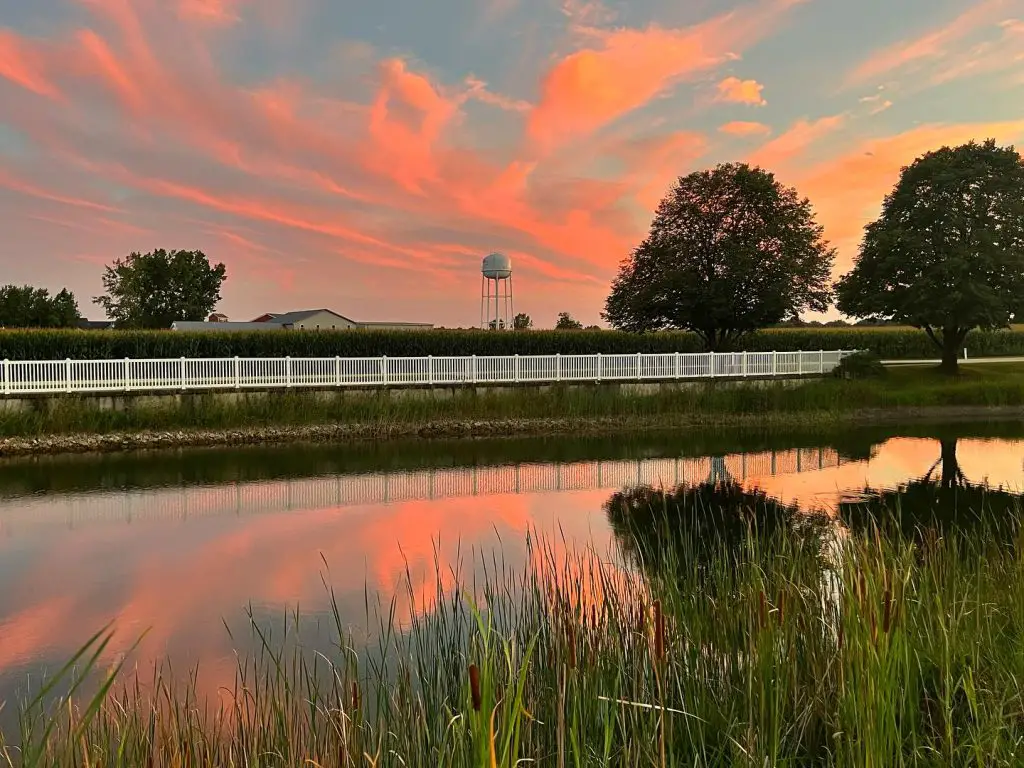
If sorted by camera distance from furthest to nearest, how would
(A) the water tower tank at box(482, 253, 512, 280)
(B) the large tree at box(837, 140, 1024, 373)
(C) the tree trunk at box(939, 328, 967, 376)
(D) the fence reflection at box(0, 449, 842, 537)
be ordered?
(A) the water tower tank at box(482, 253, 512, 280)
(C) the tree trunk at box(939, 328, 967, 376)
(B) the large tree at box(837, 140, 1024, 373)
(D) the fence reflection at box(0, 449, 842, 537)

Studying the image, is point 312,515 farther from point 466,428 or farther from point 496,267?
point 496,267

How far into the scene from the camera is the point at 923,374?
83.9 ft

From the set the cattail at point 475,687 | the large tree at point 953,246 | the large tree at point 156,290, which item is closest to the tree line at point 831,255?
the large tree at point 953,246

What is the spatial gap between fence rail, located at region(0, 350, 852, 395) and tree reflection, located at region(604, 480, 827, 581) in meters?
10.2

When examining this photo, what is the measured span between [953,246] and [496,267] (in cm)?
2469

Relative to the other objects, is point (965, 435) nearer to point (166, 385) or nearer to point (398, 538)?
point (398, 538)

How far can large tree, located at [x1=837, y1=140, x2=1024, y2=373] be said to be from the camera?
2384 centimetres

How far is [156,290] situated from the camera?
58.0 metres

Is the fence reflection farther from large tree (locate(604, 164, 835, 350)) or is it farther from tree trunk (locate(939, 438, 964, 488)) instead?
large tree (locate(604, 164, 835, 350))

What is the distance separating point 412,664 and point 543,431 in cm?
1470

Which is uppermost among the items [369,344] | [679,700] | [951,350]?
[369,344]

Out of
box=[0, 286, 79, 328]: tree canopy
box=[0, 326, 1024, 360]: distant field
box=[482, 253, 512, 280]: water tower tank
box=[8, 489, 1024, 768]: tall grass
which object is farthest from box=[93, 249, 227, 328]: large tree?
box=[8, 489, 1024, 768]: tall grass

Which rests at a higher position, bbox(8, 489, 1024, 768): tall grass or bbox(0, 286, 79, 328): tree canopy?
bbox(0, 286, 79, 328): tree canopy

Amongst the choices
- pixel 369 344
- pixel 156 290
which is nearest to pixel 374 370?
pixel 369 344
